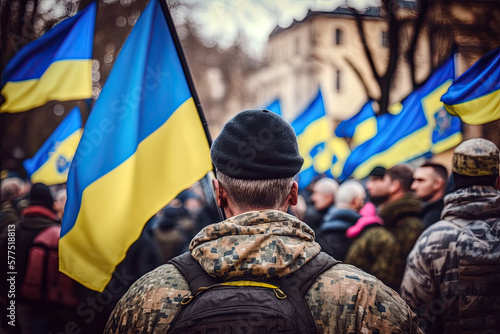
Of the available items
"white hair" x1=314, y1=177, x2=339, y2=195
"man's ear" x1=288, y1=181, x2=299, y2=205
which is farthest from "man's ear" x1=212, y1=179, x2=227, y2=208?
"white hair" x1=314, y1=177, x2=339, y2=195

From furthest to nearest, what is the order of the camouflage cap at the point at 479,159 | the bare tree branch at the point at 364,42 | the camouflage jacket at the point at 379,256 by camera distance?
the bare tree branch at the point at 364,42, the camouflage jacket at the point at 379,256, the camouflage cap at the point at 479,159

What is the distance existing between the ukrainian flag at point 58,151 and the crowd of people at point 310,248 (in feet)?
1.63

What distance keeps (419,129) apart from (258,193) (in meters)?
4.77

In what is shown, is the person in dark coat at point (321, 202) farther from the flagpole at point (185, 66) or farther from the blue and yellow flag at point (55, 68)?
the flagpole at point (185, 66)

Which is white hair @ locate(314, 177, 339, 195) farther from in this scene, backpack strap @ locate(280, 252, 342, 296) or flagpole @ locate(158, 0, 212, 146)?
backpack strap @ locate(280, 252, 342, 296)

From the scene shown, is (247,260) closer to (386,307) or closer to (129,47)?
(386,307)

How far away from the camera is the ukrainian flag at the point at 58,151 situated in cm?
596

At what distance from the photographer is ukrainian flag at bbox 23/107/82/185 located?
5.96 meters

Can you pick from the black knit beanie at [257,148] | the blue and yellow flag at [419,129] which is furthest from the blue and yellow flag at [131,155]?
the blue and yellow flag at [419,129]

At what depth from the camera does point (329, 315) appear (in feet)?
6.12

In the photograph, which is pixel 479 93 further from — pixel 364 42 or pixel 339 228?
pixel 364 42

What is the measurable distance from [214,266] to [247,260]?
12cm

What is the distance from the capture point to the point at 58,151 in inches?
260

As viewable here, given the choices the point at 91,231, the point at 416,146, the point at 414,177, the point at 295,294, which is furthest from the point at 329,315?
the point at 416,146
